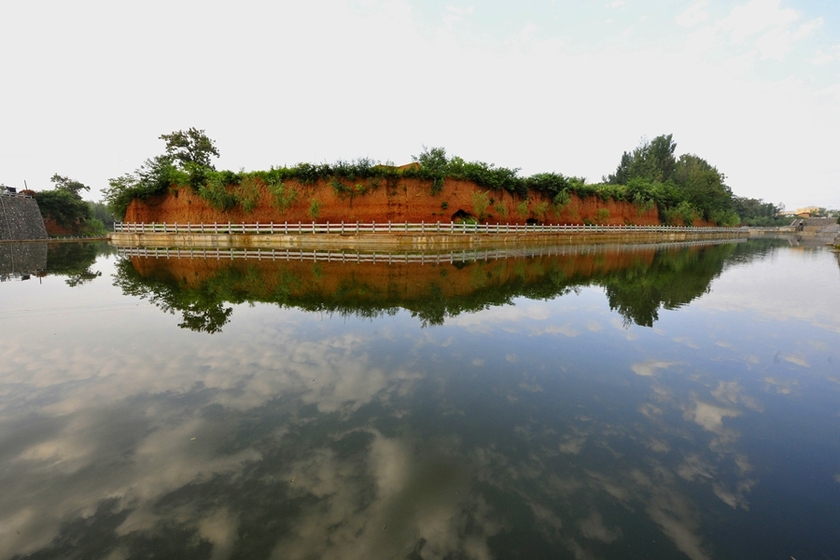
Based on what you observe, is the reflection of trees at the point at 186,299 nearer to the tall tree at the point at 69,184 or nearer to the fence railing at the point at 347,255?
the fence railing at the point at 347,255

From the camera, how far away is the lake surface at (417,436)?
2.59m

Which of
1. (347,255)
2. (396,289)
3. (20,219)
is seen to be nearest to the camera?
(396,289)

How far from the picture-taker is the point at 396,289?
36.6 feet

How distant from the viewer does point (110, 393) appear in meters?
4.64

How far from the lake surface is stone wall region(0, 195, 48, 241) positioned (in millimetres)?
55359

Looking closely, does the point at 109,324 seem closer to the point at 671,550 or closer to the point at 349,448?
the point at 349,448

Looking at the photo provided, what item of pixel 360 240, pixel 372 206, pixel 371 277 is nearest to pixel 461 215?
pixel 372 206

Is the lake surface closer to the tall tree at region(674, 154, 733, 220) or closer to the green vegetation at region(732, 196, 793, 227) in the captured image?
the tall tree at region(674, 154, 733, 220)

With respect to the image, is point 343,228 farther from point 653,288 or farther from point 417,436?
point 417,436

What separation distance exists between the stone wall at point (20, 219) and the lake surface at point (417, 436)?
5536cm

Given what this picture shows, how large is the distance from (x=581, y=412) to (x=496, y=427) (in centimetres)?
109

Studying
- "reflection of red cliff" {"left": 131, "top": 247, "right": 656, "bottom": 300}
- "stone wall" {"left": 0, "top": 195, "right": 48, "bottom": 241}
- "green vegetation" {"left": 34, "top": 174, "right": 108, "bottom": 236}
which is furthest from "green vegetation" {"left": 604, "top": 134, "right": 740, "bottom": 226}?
"green vegetation" {"left": 34, "top": 174, "right": 108, "bottom": 236}

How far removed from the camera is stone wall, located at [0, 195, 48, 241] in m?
44.1

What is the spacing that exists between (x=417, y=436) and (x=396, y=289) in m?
7.60
